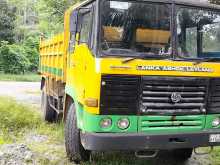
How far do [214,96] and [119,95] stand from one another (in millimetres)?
1399

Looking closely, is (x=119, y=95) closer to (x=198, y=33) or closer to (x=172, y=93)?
(x=172, y=93)

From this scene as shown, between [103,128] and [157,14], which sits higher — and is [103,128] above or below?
below

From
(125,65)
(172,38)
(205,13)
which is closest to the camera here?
(125,65)

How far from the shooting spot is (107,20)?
6.02 m

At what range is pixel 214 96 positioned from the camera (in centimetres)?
631

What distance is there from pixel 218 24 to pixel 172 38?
39.5 inches

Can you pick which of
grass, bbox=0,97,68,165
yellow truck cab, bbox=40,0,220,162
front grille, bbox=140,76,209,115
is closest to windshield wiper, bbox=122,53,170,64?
yellow truck cab, bbox=40,0,220,162

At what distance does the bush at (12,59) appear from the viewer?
29377 mm

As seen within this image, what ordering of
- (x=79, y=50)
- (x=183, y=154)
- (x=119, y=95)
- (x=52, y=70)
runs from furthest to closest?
(x=52, y=70) < (x=183, y=154) < (x=79, y=50) < (x=119, y=95)

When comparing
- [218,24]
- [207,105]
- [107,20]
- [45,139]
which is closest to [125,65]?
[107,20]

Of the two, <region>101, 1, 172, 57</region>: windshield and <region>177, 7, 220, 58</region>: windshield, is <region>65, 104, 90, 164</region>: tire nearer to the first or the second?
<region>101, 1, 172, 57</region>: windshield

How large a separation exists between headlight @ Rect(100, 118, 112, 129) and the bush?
24.4 m

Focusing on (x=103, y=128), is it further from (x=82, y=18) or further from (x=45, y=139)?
(x=45, y=139)

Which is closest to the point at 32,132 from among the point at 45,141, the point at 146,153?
the point at 45,141
